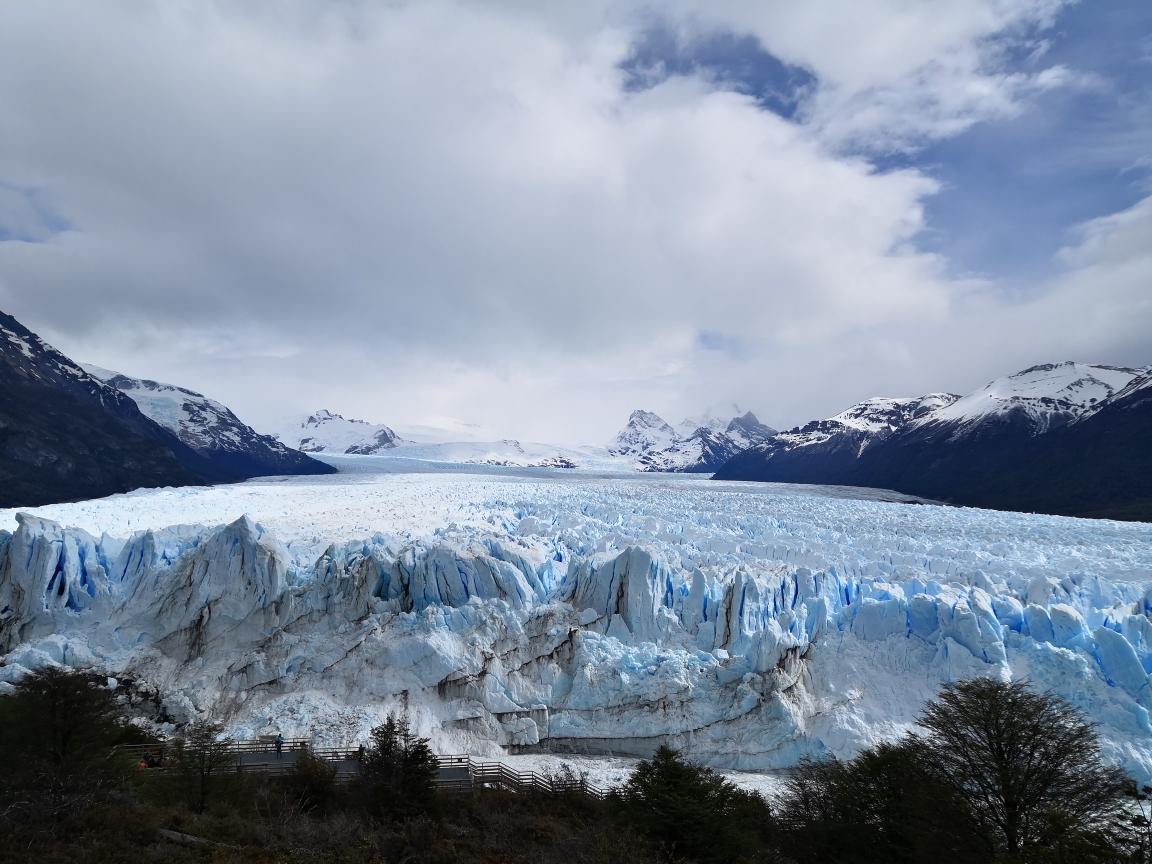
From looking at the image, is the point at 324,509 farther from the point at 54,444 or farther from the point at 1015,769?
the point at 54,444

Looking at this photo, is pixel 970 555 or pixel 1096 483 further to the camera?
pixel 1096 483

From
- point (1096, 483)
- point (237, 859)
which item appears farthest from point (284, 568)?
point (1096, 483)

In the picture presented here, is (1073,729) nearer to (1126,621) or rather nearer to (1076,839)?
(1076,839)

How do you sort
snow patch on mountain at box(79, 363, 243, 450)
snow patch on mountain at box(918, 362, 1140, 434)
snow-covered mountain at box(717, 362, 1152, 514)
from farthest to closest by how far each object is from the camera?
1. snow patch on mountain at box(79, 363, 243, 450)
2. snow patch on mountain at box(918, 362, 1140, 434)
3. snow-covered mountain at box(717, 362, 1152, 514)

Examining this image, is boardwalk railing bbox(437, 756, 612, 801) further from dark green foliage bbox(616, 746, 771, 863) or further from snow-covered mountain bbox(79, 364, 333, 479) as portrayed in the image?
snow-covered mountain bbox(79, 364, 333, 479)

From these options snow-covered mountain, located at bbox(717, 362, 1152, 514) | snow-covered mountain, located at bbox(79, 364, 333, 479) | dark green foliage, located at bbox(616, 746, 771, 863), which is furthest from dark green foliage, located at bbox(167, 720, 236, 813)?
snow-covered mountain, located at bbox(79, 364, 333, 479)

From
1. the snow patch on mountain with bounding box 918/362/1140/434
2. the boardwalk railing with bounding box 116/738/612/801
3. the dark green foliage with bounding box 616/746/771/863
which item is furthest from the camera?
the snow patch on mountain with bounding box 918/362/1140/434

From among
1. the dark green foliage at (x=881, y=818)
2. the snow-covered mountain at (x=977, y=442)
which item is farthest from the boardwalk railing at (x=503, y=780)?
the snow-covered mountain at (x=977, y=442)
